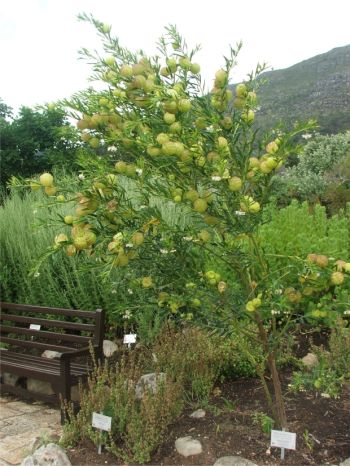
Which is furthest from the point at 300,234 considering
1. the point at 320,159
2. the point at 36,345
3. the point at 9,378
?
the point at 320,159

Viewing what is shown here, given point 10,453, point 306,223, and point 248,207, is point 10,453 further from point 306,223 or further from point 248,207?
point 306,223

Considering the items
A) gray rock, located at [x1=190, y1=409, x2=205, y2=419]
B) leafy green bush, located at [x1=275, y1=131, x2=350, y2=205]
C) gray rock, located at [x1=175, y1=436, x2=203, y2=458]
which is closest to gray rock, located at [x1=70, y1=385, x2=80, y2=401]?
gray rock, located at [x1=190, y1=409, x2=205, y2=419]

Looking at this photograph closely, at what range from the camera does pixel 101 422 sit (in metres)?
2.89

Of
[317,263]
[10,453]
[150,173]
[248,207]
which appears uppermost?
[150,173]

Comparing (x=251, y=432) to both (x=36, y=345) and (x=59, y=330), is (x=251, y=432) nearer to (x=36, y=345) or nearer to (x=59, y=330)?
(x=36, y=345)

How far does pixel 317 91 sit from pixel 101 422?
150 feet

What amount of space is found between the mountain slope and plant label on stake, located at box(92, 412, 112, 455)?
29.5 metres

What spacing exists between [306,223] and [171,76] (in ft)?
9.69

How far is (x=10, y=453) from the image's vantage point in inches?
128

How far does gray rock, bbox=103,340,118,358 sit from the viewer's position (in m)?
4.59

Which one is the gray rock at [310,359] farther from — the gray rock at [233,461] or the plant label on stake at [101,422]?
the plant label on stake at [101,422]

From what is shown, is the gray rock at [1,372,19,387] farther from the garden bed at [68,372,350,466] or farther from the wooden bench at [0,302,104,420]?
the garden bed at [68,372,350,466]

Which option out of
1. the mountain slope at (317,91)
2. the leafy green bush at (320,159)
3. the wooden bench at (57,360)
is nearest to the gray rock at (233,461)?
the wooden bench at (57,360)

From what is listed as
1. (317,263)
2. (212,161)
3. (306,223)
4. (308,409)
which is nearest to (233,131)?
(212,161)
